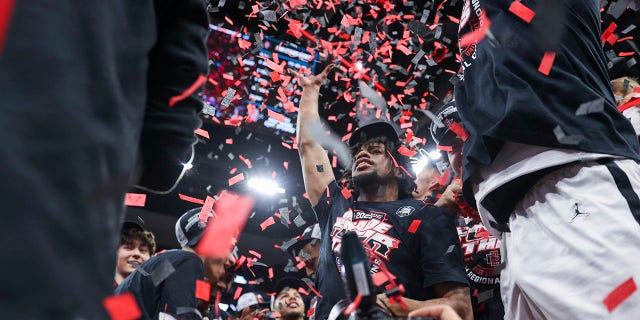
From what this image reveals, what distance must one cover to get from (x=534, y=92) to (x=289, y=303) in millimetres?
4980

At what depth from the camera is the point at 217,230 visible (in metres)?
4.29

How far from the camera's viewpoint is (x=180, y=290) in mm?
3158

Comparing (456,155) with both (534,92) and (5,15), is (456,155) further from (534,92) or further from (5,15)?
(5,15)

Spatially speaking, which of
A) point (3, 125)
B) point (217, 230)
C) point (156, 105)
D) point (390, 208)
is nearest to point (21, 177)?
point (3, 125)

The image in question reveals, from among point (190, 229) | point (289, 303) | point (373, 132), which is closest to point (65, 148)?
point (190, 229)

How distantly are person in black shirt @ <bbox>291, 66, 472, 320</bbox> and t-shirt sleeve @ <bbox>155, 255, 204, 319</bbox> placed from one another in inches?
29.2

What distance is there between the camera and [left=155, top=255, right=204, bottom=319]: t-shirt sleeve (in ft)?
10.2

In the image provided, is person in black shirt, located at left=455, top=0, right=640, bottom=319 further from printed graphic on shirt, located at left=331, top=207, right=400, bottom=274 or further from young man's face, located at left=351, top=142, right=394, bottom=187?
young man's face, located at left=351, top=142, right=394, bottom=187

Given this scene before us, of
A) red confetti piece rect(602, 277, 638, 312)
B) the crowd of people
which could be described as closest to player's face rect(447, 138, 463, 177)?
the crowd of people

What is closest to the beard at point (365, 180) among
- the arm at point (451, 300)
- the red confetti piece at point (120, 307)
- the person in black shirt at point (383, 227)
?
the person in black shirt at point (383, 227)

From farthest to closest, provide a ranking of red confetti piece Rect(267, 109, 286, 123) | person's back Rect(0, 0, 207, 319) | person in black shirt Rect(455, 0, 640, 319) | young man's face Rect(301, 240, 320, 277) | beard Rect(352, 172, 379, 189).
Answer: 1. red confetti piece Rect(267, 109, 286, 123)
2. young man's face Rect(301, 240, 320, 277)
3. beard Rect(352, 172, 379, 189)
4. person in black shirt Rect(455, 0, 640, 319)
5. person's back Rect(0, 0, 207, 319)

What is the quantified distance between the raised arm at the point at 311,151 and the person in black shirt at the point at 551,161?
1.64m

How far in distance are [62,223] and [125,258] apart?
12.8 ft

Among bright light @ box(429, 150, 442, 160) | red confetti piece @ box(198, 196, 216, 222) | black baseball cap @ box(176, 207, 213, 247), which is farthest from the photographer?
bright light @ box(429, 150, 442, 160)
